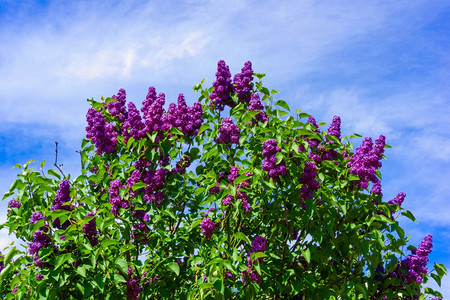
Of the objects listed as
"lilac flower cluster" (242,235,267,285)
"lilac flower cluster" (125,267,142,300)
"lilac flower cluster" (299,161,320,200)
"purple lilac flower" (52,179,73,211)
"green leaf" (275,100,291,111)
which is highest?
"green leaf" (275,100,291,111)

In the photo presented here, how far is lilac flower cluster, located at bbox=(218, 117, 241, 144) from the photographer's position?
550 cm

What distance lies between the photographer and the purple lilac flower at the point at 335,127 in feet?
19.9

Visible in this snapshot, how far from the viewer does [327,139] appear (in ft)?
18.8

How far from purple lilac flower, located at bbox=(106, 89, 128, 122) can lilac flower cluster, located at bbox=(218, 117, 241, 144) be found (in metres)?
2.19

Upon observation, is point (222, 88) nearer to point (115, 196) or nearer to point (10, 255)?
point (115, 196)

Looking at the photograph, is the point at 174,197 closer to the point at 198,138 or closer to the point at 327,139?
the point at 198,138

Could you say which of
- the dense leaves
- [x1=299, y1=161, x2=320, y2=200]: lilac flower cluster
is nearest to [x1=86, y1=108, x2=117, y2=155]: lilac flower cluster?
the dense leaves

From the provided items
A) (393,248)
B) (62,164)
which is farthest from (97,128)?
(393,248)

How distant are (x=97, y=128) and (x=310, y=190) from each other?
298 centimetres

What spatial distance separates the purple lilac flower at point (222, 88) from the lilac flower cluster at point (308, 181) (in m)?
2.00

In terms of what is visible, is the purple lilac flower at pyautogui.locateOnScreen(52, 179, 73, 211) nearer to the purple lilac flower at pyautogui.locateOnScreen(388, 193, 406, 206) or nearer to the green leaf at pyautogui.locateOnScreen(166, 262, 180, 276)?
the green leaf at pyautogui.locateOnScreen(166, 262, 180, 276)

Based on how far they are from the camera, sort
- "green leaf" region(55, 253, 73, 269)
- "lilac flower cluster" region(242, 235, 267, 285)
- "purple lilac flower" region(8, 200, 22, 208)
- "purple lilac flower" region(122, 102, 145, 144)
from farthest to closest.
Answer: "purple lilac flower" region(8, 200, 22, 208) → "purple lilac flower" region(122, 102, 145, 144) → "lilac flower cluster" region(242, 235, 267, 285) → "green leaf" region(55, 253, 73, 269)

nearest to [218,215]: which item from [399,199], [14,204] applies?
[399,199]

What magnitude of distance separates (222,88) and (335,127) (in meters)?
1.62
